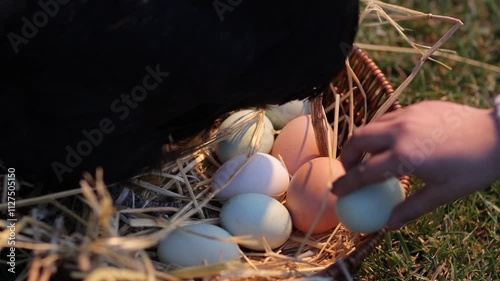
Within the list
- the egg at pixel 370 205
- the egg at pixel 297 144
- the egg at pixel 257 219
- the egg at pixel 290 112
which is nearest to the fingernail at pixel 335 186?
the egg at pixel 370 205

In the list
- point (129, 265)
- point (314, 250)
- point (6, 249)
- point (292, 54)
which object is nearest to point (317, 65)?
point (292, 54)

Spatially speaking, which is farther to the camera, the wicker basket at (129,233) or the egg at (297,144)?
the egg at (297,144)

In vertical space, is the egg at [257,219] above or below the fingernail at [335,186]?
below

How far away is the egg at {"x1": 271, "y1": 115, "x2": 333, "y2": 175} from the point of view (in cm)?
141

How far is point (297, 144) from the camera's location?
142cm

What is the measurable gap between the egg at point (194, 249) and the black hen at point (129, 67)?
128 millimetres

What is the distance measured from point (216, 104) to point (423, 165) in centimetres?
34

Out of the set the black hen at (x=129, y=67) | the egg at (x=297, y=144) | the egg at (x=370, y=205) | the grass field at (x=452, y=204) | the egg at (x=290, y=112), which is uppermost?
the black hen at (x=129, y=67)

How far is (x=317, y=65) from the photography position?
3.95ft

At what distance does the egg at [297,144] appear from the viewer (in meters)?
1.41

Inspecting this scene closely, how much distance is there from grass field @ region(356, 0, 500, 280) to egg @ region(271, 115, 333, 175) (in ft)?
0.73

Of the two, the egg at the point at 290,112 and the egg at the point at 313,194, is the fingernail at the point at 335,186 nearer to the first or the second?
the egg at the point at 313,194

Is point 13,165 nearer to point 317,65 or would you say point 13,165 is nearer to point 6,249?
point 6,249

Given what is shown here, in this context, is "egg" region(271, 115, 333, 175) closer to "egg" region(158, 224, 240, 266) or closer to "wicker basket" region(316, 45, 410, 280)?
"wicker basket" region(316, 45, 410, 280)
